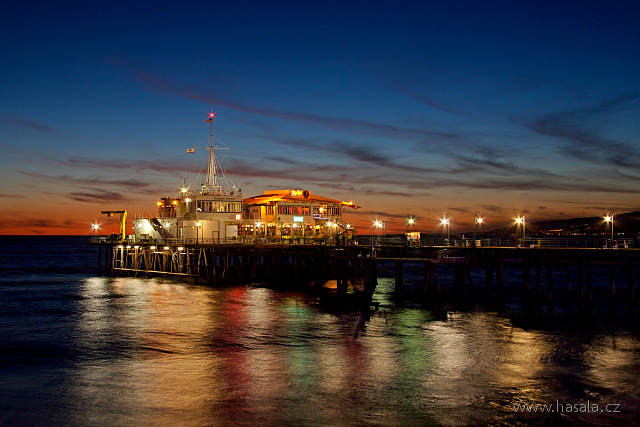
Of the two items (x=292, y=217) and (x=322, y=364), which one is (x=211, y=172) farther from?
(x=322, y=364)

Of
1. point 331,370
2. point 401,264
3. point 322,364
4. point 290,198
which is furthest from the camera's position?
point 290,198

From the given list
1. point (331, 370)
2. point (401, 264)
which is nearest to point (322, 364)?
point (331, 370)

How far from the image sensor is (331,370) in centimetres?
2352

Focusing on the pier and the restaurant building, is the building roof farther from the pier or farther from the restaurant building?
the pier

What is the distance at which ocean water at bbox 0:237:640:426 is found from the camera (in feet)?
61.2

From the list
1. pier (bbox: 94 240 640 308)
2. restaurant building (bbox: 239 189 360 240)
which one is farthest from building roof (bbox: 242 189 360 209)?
pier (bbox: 94 240 640 308)

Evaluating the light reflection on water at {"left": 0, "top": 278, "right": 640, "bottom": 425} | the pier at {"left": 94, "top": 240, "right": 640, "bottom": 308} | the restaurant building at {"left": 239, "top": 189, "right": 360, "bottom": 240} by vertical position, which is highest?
the restaurant building at {"left": 239, "top": 189, "right": 360, "bottom": 240}

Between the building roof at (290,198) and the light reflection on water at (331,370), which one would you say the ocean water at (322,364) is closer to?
the light reflection on water at (331,370)

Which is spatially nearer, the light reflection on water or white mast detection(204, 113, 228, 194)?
the light reflection on water

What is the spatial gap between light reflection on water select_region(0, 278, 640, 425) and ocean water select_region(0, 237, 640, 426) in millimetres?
86

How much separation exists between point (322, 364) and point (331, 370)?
3.43 ft

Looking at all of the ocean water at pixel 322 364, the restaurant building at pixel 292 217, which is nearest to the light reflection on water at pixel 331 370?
the ocean water at pixel 322 364

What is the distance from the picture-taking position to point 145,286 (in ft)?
190

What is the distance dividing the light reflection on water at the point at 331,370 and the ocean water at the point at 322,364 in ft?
0.28
